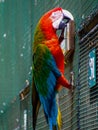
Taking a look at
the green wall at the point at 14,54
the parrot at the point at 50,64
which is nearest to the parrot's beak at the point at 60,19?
the parrot at the point at 50,64

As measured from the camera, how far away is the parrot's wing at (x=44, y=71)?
41.1 inches

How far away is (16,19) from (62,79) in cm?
108

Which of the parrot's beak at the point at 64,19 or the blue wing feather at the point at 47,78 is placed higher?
the parrot's beak at the point at 64,19

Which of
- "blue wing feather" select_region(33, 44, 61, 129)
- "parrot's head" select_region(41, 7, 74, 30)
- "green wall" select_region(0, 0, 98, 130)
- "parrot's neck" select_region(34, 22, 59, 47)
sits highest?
"green wall" select_region(0, 0, 98, 130)

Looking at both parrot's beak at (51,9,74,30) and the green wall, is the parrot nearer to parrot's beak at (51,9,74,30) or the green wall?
parrot's beak at (51,9,74,30)

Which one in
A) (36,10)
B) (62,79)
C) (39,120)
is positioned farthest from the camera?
(36,10)

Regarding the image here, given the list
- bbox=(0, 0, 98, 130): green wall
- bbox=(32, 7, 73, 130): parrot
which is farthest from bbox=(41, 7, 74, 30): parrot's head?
bbox=(0, 0, 98, 130): green wall

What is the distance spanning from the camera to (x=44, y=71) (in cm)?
107

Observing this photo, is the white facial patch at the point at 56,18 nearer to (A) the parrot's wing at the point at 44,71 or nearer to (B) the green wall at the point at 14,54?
(A) the parrot's wing at the point at 44,71

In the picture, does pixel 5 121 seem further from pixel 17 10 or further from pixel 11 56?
pixel 17 10

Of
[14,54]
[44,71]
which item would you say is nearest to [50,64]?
[44,71]

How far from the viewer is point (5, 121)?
7.11 feet

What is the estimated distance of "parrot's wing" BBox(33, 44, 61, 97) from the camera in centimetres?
104

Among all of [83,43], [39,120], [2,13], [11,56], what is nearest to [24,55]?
[11,56]
